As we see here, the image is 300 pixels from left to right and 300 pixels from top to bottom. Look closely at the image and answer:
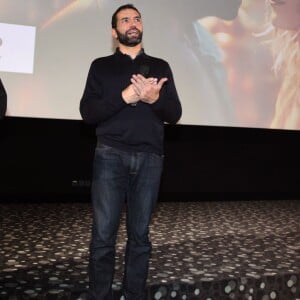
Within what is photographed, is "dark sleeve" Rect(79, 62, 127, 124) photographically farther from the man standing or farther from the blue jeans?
the blue jeans

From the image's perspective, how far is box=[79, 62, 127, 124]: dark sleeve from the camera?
1.65 m

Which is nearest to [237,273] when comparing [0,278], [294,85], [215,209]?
[0,278]

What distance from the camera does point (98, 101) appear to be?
66.4 inches

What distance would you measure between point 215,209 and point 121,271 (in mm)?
2005

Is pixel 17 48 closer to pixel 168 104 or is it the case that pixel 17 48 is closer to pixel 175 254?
pixel 175 254

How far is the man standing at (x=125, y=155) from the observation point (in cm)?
167

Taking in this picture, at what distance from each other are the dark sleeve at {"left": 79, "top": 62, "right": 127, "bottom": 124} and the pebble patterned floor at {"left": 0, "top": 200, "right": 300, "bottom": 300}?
70cm

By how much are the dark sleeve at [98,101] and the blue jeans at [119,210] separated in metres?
0.11

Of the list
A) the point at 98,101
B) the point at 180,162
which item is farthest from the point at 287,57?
the point at 98,101

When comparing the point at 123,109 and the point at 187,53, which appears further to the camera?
the point at 187,53

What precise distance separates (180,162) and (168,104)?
268 centimetres

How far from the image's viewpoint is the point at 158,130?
175cm

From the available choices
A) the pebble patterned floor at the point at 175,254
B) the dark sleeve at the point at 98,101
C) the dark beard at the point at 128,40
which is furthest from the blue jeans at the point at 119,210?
the dark beard at the point at 128,40

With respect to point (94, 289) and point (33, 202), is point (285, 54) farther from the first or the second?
point (94, 289)
